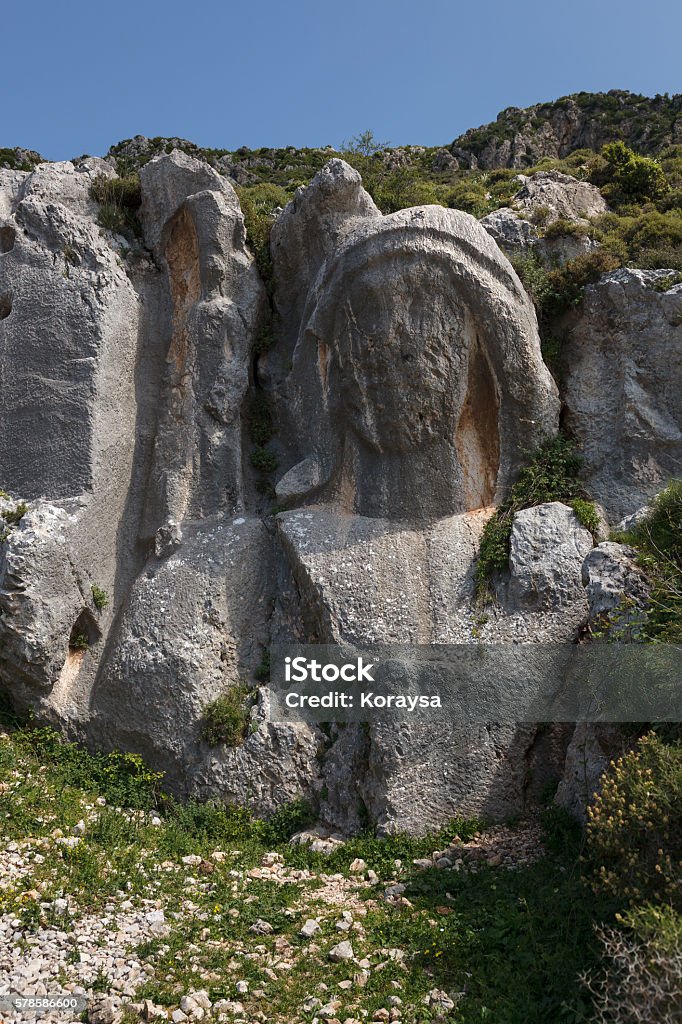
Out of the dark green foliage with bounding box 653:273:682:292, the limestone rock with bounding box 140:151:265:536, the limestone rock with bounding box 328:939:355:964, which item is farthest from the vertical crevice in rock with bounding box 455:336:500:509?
the limestone rock with bounding box 328:939:355:964

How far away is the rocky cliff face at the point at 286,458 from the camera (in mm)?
8773

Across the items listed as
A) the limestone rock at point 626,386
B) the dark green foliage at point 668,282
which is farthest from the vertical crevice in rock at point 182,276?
the dark green foliage at point 668,282

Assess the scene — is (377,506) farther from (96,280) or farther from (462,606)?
(96,280)

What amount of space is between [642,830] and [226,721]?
448 cm

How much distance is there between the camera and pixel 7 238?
37.8 ft

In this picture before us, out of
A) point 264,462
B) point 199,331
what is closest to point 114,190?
point 199,331

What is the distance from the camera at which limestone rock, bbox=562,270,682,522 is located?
387 inches

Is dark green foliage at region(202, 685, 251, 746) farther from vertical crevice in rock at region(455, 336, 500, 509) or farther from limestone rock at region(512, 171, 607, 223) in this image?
limestone rock at region(512, 171, 607, 223)

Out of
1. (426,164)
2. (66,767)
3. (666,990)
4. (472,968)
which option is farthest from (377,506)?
(426,164)

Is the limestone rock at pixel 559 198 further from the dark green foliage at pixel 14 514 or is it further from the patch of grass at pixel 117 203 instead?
the dark green foliage at pixel 14 514

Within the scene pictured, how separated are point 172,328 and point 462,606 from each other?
548 cm

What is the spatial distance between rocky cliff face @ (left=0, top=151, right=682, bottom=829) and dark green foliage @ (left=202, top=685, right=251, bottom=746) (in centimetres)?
9

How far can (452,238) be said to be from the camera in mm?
9898

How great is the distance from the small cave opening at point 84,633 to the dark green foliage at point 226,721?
1814mm
